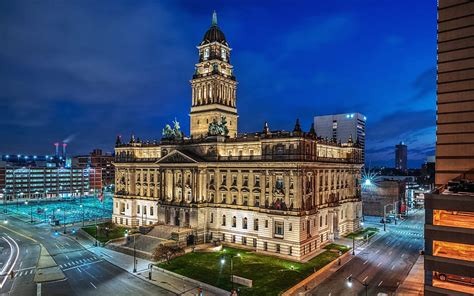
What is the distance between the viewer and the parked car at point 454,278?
34.2m

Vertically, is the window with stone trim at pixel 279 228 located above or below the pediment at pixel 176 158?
below

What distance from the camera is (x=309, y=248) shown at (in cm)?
6588

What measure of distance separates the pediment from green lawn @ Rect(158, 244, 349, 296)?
2210cm

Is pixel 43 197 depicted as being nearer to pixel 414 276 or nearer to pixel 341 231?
pixel 341 231

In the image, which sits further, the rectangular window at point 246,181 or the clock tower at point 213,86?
the clock tower at point 213,86

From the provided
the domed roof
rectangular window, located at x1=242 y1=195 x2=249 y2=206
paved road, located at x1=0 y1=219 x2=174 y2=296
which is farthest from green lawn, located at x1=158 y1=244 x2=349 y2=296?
the domed roof

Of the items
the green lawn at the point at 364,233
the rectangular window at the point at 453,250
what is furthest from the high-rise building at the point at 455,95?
the green lawn at the point at 364,233

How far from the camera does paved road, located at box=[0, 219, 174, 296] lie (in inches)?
1900

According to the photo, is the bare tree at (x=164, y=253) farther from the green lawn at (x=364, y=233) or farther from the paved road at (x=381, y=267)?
the green lawn at (x=364, y=233)

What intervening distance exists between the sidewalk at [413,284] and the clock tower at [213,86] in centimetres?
5460

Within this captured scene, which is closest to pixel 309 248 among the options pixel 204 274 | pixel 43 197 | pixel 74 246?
pixel 204 274

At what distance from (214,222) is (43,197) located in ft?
445

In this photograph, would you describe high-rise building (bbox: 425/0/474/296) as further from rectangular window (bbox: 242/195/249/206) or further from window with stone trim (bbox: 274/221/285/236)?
rectangular window (bbox: 242/195/249/206)

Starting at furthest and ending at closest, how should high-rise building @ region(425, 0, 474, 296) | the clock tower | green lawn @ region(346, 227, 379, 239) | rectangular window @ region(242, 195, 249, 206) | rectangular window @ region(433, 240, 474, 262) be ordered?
the clock tower
green lawn @ region(346, 227, 379, 239)
rectangular window @ region(242, 195, 249, 206)
high-rise building @ region(425, 0, 474, 296)
rectangular window @ region(433, 240, 474, 262)
